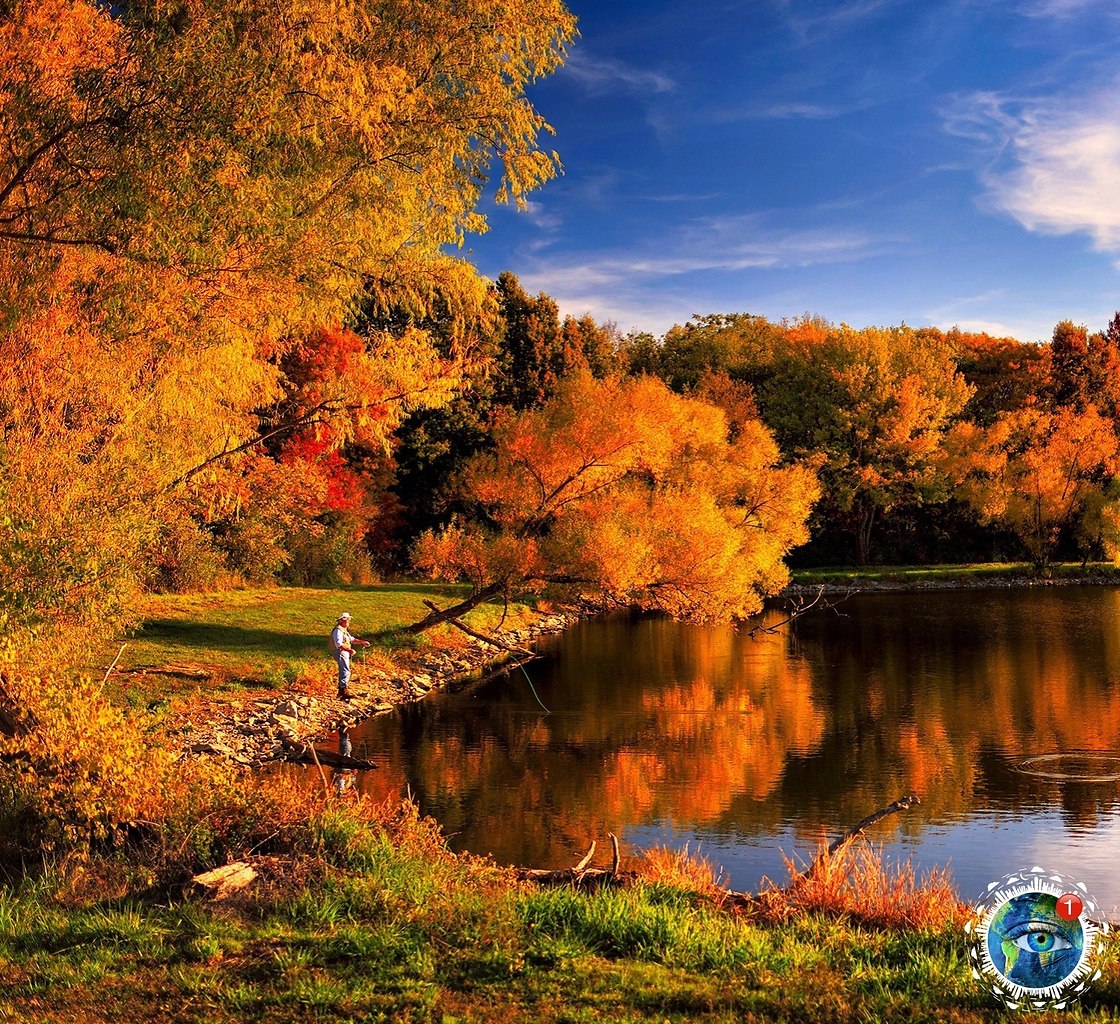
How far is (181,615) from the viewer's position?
23422mm

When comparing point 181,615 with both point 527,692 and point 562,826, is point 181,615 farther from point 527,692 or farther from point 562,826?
point 562,826

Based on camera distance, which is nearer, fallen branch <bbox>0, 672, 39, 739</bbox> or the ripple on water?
fallen branch <bbox>0, 672, 39, 739</bbox>

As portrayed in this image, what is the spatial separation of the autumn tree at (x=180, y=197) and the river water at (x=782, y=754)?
5.94 m

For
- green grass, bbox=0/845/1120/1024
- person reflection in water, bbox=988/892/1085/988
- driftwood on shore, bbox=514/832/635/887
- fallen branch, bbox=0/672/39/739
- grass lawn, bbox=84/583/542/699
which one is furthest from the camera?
grass lawn, bbox=84/583/542/699

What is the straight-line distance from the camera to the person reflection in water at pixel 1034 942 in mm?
5254

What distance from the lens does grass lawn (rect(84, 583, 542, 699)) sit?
60.0 feet

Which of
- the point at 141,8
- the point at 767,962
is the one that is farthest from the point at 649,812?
the point at 141,8

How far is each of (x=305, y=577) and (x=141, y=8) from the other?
979 inches

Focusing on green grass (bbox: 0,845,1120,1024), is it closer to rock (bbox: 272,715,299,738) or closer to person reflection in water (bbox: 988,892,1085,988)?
person reflection in water (bbox: 988,892,1085,988)

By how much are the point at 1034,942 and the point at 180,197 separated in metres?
9.11

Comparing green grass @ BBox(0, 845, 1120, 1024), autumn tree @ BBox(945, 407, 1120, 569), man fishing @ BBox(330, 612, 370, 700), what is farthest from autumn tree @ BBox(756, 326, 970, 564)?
green grass @ BBox(0, 845, 1120, 1024)

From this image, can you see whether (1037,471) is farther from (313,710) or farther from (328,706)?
(313,710)

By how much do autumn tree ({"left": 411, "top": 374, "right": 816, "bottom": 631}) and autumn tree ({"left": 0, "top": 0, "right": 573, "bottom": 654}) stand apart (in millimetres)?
10595

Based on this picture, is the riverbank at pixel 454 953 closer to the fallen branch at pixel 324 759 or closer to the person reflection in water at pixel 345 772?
the fallen branch at pixel 324 759
